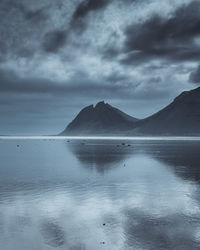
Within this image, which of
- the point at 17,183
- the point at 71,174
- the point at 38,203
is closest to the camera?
the point at 38,203

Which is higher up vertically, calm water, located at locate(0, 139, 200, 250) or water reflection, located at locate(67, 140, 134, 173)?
water reflection, located at locate(67, 140, 134, 173)

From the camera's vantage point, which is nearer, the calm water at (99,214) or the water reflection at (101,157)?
the calm water at (99,214)

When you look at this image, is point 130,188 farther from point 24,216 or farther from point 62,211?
point 24,216

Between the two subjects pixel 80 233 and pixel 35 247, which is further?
pixel 80 233

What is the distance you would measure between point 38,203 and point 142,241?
10.4 metres

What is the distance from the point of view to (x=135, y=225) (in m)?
17.1

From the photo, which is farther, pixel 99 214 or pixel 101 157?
pixel 101 157

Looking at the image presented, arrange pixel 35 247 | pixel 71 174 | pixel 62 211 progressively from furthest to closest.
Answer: pixel 71 174 → pixel 62 211 → pixel 35 247

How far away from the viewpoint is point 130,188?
1144 inches

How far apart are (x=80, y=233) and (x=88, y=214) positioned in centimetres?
374

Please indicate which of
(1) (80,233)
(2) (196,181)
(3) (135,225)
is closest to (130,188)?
(2) (196,181)

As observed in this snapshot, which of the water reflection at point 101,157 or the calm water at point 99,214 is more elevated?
the water reflection at point 101,157

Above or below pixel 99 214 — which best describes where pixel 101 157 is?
above

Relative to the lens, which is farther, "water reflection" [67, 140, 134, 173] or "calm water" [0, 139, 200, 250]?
"water reflection" [67, 140, 134, 173]
